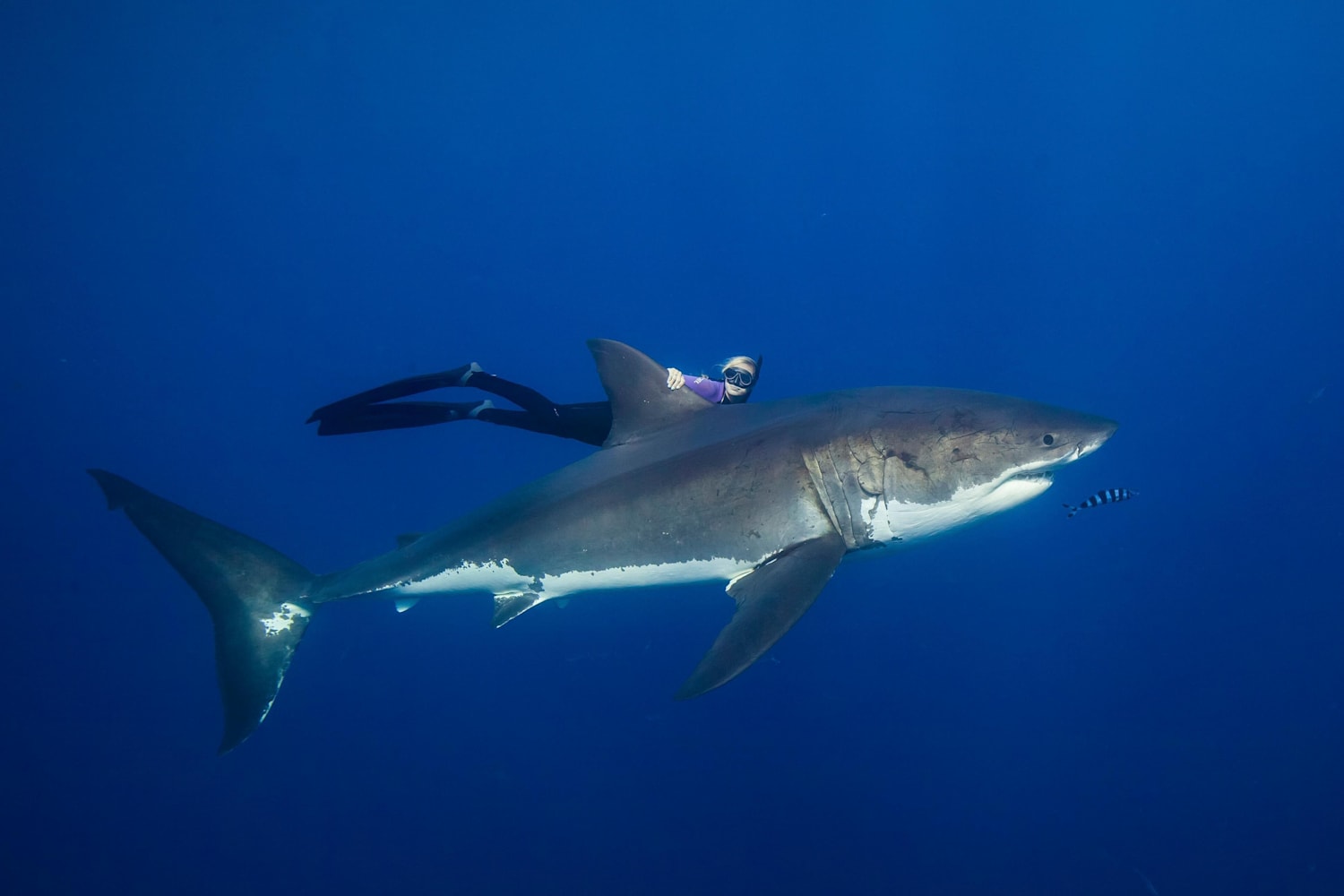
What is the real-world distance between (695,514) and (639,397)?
109 cm

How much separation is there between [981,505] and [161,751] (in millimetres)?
15376

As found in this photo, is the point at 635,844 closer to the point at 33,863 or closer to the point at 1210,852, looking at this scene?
the point at 1210,852

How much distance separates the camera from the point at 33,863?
36.0 feet

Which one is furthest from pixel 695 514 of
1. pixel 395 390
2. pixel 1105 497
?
pixel 1105 497

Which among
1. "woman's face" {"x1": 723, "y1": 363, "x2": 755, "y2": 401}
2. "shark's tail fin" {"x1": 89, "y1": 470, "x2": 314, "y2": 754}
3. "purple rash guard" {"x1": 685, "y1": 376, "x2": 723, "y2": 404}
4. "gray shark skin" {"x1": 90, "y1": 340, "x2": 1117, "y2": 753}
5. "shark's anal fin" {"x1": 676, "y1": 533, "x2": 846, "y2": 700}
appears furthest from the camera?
"woman's face" {"x1": 723, "y1": 363, "x2": 755, "y2": 401}

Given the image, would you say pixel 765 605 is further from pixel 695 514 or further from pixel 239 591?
pixel 239 591

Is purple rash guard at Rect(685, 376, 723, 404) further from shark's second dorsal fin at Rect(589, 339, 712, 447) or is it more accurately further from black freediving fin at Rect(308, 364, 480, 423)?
black freediving fin at Rect(308, 364, 480, 423)

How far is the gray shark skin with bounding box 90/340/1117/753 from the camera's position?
373 centimetres

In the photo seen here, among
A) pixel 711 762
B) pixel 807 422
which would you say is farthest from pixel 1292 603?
pixel 807 422

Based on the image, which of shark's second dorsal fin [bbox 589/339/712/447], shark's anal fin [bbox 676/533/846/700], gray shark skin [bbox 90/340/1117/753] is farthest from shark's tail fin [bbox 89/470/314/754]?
shark's anal fin [bbox 676/533/846/700]

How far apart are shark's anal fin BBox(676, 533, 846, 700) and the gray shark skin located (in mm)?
12

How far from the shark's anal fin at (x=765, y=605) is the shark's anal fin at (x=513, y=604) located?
1644 mm

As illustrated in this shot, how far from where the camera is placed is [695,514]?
4137mm

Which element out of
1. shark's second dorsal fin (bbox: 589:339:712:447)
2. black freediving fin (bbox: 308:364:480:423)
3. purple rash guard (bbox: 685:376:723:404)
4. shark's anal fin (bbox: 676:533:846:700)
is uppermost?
black freediving fin (bbox: 308:364:480:423)
